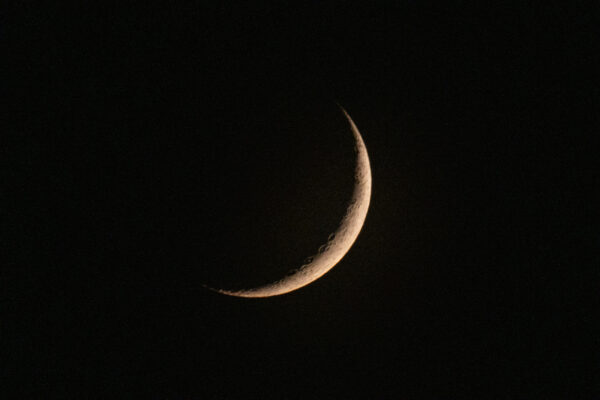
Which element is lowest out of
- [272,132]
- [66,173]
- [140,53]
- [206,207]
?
[206,207]

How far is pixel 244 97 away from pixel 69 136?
60cm

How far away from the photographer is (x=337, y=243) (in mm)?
1152

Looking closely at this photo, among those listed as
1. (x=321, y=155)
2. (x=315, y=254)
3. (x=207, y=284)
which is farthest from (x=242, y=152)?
(x=207, y=284)

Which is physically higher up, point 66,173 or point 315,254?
point 66,173

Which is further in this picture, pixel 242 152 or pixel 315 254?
pixel 315 254

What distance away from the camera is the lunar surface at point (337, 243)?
112cm

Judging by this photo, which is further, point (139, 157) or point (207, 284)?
point (207, 284)

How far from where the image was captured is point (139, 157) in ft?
3.08

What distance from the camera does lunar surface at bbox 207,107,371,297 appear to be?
1117 mm

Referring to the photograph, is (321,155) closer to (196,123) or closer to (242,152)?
(242,152)

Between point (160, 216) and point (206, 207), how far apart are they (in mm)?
160

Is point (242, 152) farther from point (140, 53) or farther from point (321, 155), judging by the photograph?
point (140, 53)

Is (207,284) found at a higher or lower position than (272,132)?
lower

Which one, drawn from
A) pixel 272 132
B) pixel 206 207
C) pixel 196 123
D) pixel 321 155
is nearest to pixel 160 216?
pixel 206 207
